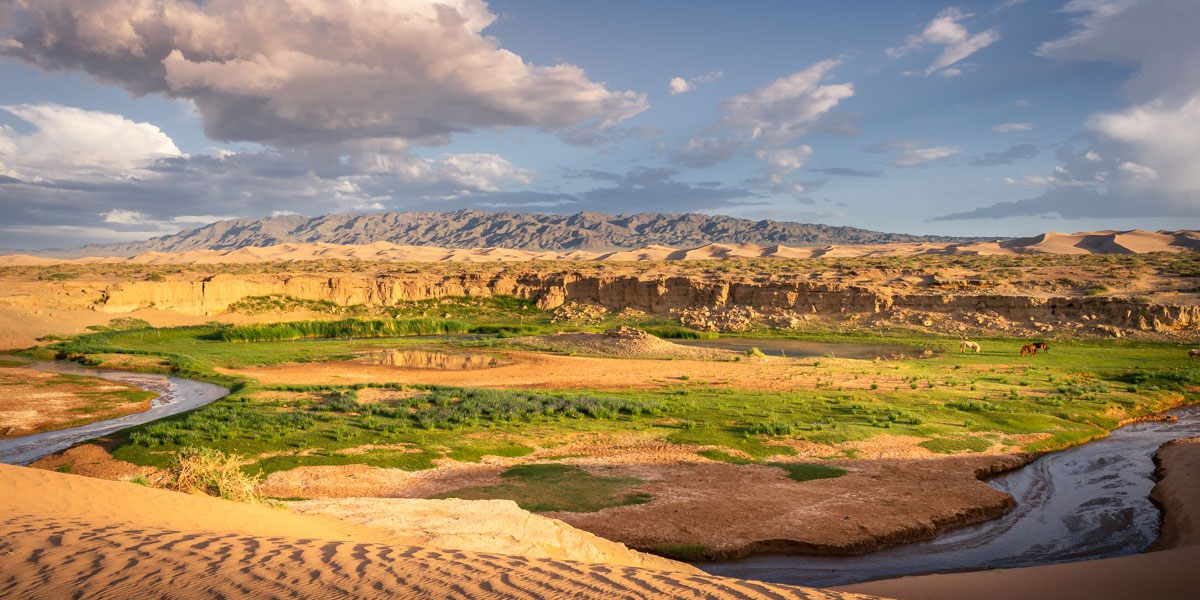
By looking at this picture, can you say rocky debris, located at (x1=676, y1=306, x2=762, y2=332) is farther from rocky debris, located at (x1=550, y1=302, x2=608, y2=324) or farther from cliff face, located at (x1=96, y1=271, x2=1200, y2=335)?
rocky debris, located at (x1=550, y1=302, x2=608, y2=324)

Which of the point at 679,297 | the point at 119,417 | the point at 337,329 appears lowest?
the point at 119,417

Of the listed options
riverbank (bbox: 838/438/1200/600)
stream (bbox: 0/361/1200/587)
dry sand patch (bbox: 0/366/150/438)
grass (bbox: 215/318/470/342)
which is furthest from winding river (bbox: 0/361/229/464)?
riverbank (bbox: 838/438/1200/600)

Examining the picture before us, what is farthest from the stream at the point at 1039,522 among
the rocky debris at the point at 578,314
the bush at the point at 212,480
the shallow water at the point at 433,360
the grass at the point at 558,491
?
the rocky debris at the point at 578,314

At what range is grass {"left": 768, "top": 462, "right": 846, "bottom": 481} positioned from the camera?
1404 centimetres

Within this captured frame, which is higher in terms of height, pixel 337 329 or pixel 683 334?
pixel 683 334

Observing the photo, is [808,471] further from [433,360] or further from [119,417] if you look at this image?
[433,360]

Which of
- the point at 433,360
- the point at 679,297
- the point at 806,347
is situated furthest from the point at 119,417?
the point at 679,297

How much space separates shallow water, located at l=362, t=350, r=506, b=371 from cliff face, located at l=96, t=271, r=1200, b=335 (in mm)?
24042

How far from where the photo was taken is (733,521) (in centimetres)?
1141

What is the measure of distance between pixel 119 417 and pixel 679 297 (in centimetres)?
4333

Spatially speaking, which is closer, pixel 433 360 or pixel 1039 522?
pixel 1039 522

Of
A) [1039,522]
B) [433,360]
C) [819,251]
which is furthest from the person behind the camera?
[819,251]

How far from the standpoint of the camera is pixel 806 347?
1623 inches

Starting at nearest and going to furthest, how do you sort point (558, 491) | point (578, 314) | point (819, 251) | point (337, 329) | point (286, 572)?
point (286, 572) → point (558, 491) → point (337, 329) → point (578, 314) → point (819, 251)
